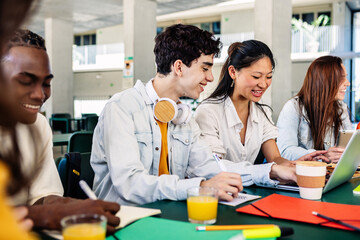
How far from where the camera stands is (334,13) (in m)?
12.6

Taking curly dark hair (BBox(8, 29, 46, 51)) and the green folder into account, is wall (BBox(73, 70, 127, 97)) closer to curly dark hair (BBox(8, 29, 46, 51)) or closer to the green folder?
curly dark hair (BBox(8, 29, 46, 51))

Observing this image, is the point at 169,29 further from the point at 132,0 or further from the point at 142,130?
the point at 132,0

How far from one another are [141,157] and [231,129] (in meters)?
0.75

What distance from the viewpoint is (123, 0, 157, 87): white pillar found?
7.30 meters

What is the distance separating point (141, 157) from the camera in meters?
1.68

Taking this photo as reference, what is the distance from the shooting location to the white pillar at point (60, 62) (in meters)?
10.4

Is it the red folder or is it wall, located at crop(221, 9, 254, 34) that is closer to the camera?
the red folder

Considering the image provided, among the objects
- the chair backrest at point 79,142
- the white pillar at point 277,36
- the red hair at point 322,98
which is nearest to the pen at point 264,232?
the red hair at point 322,98

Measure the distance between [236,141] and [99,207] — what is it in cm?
141

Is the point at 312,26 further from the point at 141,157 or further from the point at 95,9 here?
the point at 141,157

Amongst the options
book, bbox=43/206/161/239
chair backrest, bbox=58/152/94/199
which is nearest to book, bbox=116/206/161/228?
book, bbox=43/206/161/239

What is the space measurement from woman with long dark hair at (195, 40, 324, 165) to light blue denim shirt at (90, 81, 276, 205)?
0.30 metres

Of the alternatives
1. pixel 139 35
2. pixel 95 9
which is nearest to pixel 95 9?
pixel 95 9

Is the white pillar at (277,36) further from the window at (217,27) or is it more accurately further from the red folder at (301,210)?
the window at (217,27)
